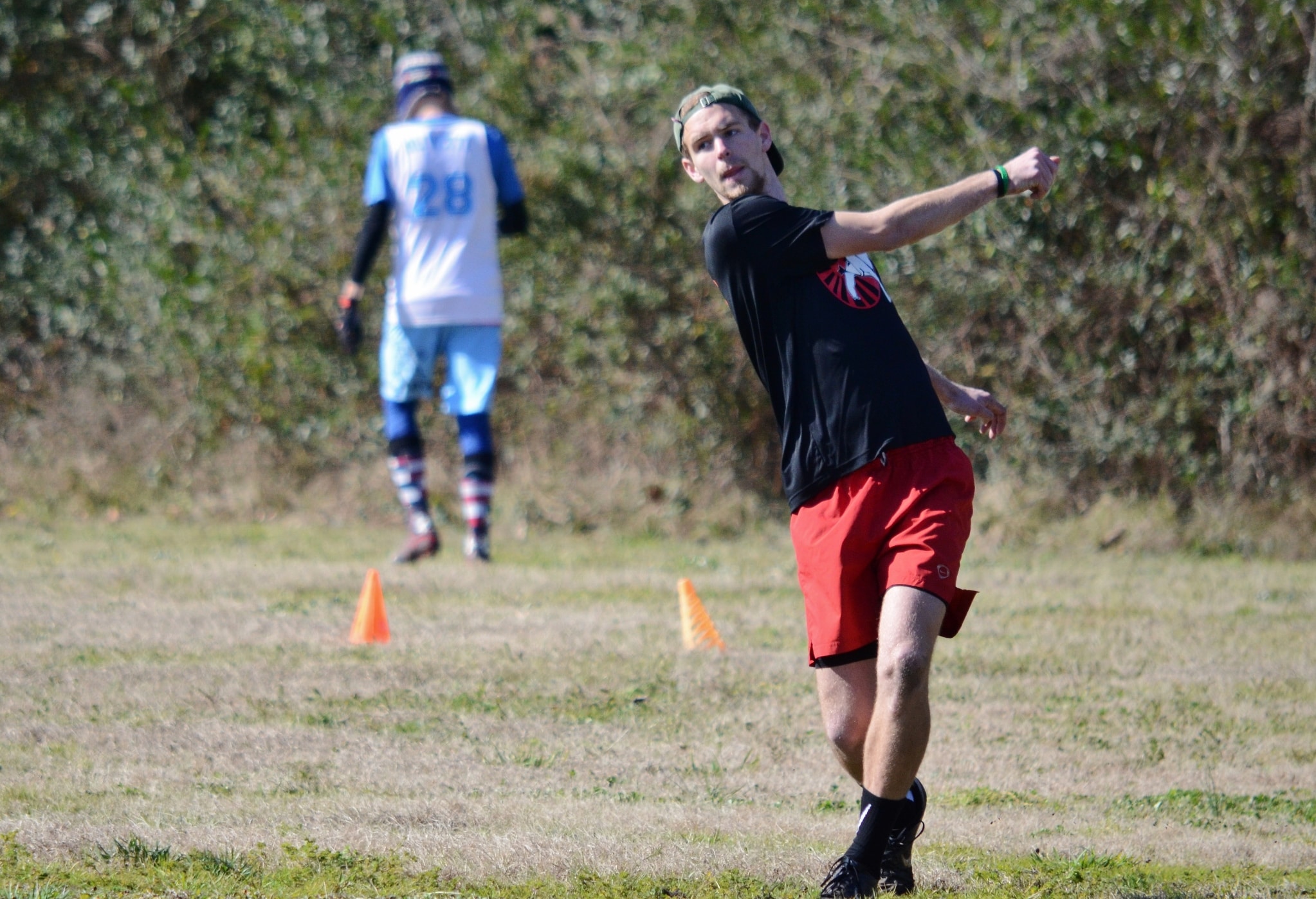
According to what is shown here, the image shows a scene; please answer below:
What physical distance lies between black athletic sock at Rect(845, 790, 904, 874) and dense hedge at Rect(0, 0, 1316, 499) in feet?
20.1

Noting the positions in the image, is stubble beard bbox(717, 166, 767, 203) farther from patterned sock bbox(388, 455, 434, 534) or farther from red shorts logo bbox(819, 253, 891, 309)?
patterned sock bbox(388, 455, 434, 534)

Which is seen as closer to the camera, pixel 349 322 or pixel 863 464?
pixel 863 464

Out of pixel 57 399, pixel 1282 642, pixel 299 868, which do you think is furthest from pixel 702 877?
pixel 57 399

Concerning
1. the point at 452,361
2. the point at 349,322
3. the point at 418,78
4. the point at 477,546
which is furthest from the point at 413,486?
the point at 418,78

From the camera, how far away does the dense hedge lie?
29.5 feet

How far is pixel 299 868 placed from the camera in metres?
3.75

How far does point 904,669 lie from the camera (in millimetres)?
3527

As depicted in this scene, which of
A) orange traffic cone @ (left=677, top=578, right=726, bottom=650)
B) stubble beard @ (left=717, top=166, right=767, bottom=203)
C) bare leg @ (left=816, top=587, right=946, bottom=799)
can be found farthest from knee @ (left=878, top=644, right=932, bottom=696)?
orange traffic cone @ (left=677, top=578, right=726, bottom=650)

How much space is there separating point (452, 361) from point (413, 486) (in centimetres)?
71

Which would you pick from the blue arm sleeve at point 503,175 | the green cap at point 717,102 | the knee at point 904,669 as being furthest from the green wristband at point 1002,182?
the blue arm sleeve at point 503,175

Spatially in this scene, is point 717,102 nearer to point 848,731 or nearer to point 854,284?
point 854,284

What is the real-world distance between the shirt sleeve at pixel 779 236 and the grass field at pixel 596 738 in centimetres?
141

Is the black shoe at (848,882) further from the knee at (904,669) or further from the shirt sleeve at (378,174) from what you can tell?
the shirt sleeve at (378,174)

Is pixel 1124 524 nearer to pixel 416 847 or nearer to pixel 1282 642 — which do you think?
pixel 1282 642
